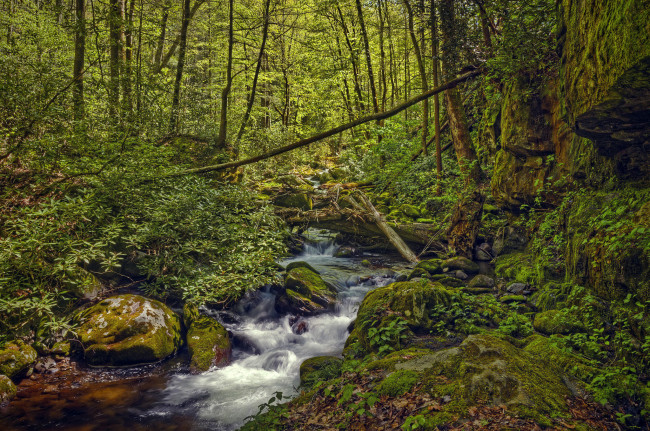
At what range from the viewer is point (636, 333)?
396 centimetres

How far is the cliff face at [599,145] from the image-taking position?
12.4 ft

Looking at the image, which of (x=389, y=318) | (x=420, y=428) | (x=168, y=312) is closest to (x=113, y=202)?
(x=168, y=312)

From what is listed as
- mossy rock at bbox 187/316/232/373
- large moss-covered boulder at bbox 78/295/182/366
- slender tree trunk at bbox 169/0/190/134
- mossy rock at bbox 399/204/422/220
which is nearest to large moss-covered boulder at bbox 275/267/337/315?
mossy rock at bbox 187/316/232/373

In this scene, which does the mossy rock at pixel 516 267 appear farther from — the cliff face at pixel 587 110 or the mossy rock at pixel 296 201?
the mossy rock at pixel 296 201

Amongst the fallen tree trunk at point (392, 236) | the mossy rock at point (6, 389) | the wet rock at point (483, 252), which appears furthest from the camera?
the fallen tree trunk at point (392, 236)

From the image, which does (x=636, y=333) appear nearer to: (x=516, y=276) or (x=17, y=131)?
(x=516, y=276)

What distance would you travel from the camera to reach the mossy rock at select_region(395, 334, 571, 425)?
10.1ft

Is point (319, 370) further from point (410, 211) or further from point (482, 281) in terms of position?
point (410, 211)

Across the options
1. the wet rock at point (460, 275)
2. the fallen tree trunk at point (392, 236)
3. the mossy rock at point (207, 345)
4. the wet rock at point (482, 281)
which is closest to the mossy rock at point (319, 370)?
the mossy rock at point (207, 345)

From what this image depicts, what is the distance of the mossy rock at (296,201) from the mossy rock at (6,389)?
8018 mm

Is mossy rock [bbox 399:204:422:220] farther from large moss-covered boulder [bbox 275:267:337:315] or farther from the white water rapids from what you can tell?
large moss-covered boulder [bbox 275:267:337:315]

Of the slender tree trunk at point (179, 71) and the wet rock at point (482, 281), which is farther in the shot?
the slender tree trunk at point (179, 71)

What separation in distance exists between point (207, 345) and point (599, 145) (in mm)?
7815

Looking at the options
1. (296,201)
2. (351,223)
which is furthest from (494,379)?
(296,201)
